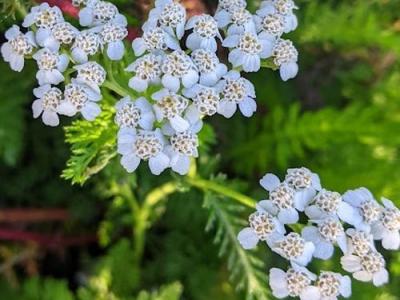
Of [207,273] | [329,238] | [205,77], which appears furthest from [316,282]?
[207,273]

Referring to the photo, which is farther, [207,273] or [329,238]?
[207,273]

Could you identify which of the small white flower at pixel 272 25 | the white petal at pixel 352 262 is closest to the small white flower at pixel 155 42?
the small white flower at pixel 272 25

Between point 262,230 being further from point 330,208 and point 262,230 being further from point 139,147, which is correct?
point 139,147

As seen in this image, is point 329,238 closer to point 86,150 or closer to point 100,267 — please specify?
point 86,150

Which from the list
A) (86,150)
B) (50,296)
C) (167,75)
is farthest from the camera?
(50,296)

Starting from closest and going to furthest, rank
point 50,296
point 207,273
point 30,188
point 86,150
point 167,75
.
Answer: point 167,75, point 86,150, point 50,296, point 207,273, point 30,188

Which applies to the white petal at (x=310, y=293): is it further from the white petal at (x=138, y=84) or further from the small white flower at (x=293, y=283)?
the white petal at (x=138, y=84)

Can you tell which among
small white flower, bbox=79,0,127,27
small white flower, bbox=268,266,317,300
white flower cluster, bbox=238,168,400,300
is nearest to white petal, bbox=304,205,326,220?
white flower cluster, bbox=238,168,400,300

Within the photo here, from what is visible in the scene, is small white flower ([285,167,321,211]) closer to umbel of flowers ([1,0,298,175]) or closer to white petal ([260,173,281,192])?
white petal ([260,173,281,192])
